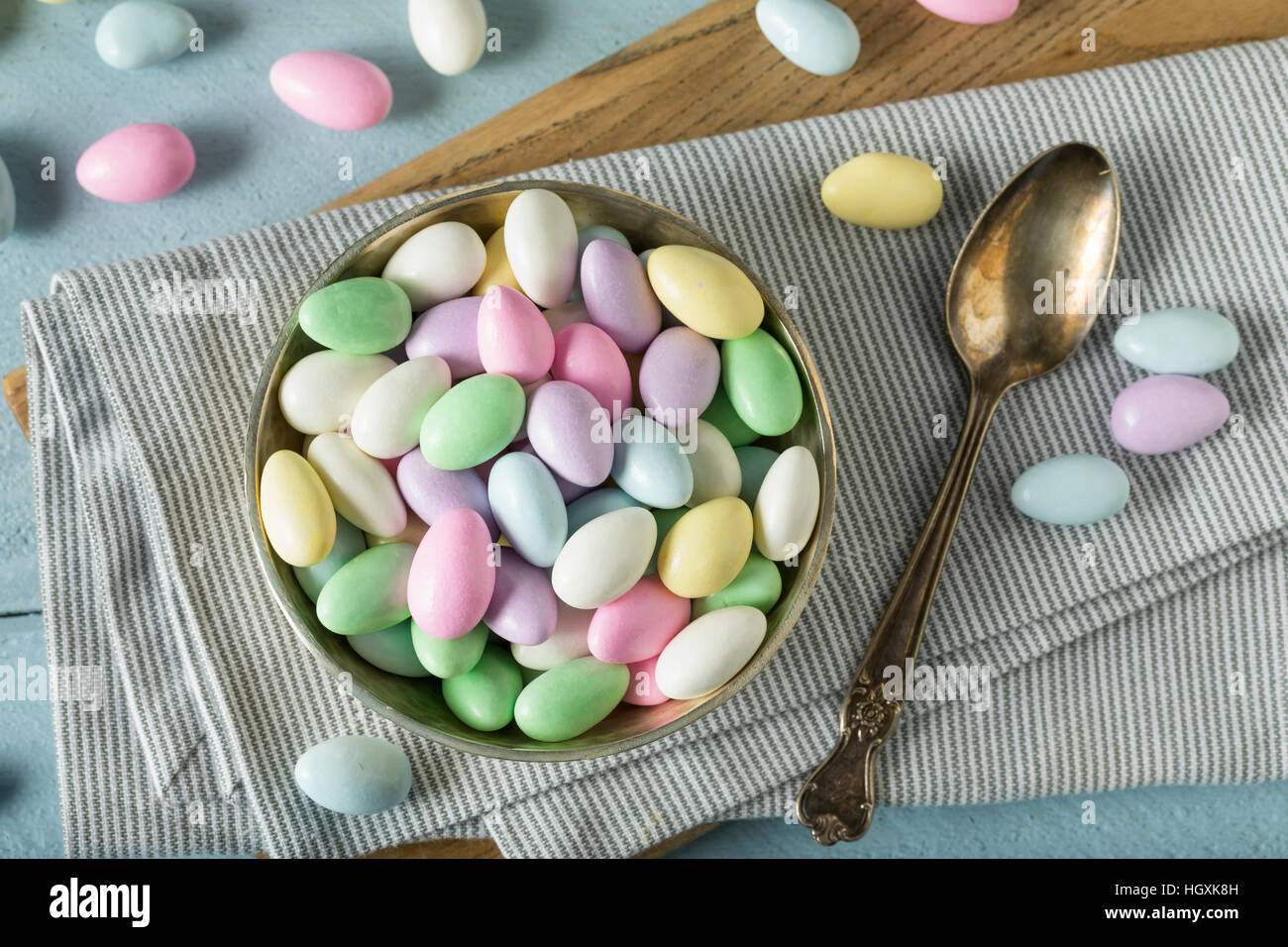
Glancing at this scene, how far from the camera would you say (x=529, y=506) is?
456 mm

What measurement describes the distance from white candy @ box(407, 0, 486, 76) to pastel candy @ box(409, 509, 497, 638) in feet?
1.04

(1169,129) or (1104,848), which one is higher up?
(1169,129)

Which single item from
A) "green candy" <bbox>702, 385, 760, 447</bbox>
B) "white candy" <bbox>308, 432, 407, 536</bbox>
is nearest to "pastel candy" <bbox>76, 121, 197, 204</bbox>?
"white candy" <bbox>308, 432, 407, 536</bbox>

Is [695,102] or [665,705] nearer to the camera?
[665,705]

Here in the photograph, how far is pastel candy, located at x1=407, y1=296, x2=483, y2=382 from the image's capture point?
1.59 ft

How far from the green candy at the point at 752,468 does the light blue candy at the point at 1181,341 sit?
9.0 inches

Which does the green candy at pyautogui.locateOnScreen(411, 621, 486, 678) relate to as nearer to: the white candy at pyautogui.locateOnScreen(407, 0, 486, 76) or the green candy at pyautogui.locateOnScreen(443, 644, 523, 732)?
the green candy at pyautogui.locateOnScreen(443, 644, 523, 732)

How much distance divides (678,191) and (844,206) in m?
0.09

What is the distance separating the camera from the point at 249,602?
1.81 feet

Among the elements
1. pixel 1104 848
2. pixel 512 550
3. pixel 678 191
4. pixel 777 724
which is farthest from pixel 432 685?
pixel 1104 848

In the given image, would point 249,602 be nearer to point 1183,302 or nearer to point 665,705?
point 665,705

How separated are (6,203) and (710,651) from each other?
1.62 ft

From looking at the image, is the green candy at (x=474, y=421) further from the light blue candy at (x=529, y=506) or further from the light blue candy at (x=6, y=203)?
the light blue candy at (x=6, y=203)

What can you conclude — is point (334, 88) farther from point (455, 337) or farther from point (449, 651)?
point (449, 651)
